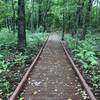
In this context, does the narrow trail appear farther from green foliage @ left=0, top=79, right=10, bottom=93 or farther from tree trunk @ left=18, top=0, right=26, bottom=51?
tree trunk @ left=18, top=0, right=26, bottom=51

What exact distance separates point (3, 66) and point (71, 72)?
124 inches

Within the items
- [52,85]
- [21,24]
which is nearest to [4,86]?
[52,85]

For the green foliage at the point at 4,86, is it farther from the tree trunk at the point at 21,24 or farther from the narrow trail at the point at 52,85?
the tree trunk at the point at 21,24

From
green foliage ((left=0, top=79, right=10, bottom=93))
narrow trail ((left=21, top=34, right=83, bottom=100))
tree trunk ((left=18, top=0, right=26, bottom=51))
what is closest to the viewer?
narrow trail ((left=21, top=34, right=83, bottom=100))

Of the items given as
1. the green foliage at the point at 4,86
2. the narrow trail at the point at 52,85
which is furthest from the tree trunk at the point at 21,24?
the green foliage at the point at 4,86

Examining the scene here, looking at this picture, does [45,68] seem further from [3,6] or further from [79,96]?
[3,6]

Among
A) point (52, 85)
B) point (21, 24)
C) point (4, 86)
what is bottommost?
point (52, 85)

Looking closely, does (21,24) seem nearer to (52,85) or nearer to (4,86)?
(52,85)

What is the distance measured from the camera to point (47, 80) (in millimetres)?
8500

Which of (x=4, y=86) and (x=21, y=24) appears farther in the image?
(x=21, y=24)

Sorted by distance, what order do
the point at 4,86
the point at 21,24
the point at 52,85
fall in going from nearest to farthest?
the point at 4,86, the point at 52,85, the point at 21,24

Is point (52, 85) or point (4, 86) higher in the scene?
point (4, 86)

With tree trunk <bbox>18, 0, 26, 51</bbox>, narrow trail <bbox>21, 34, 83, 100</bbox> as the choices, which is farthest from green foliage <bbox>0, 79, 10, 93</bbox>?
tree trunk <bbox>18, 0, 26, 51</bbox>

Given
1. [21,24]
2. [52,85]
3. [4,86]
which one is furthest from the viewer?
[21,24]
